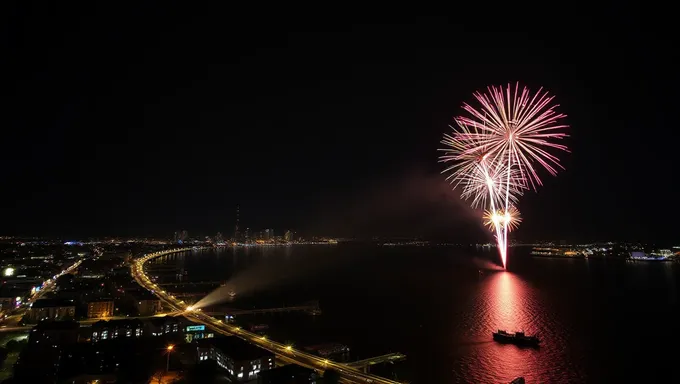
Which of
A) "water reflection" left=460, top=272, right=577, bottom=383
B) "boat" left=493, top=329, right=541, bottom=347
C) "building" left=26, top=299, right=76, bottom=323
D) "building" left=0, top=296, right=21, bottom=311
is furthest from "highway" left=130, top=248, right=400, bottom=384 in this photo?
"boat" left=493, top=329, right=541, bottom=347

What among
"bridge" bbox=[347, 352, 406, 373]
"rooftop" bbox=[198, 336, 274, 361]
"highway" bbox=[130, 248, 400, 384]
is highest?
"rooftop" bbox=[198, 336, 274, 361]

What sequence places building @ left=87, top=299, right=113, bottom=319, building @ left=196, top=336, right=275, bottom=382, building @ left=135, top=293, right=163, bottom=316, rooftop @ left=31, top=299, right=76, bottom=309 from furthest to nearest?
building @ left=135, top=293, right=163, bottom=316, building @ left=87, top=299, right=113, bottom=319, rooftop @ left=31, top=299, right=76, bottom=309, building @ left=196, top=336, right=275, bottom=382

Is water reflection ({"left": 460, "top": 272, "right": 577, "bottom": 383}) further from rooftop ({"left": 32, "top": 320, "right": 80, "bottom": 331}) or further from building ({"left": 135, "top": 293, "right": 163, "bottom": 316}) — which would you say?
building ({"left": 135, "top": 293, "right": 163, "bottom": 316})

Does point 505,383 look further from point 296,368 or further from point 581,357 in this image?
point 296,368

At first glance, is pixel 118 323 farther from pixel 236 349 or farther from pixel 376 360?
pixel 376 360

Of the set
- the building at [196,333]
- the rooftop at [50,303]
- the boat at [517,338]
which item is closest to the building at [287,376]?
the building at [196,333]

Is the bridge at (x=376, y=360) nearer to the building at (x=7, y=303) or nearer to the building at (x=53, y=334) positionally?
the building at (x=53, y=334)
